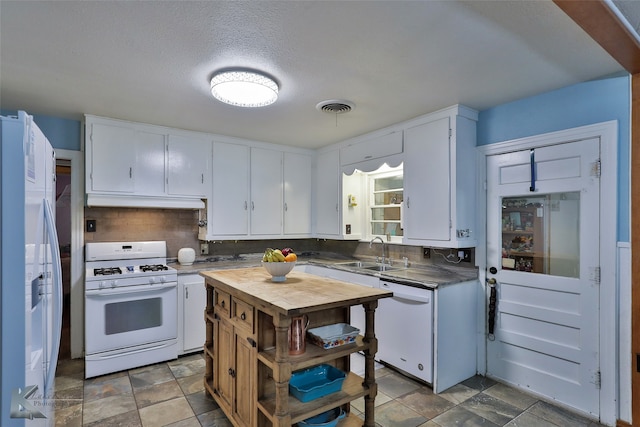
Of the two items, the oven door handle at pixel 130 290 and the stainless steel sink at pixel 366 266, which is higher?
the stainless steel sink at pixel 366 266

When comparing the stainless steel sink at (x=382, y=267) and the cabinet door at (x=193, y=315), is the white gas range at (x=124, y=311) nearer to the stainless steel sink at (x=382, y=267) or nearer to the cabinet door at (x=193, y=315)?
the cabinet door at (x=193, y=315)

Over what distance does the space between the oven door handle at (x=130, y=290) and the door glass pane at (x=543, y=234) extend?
3.12 meters

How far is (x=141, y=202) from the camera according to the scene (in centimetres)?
348

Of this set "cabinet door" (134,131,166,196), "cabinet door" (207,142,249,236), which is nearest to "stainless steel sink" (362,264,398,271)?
"cabinet door" (207,142,249,236)

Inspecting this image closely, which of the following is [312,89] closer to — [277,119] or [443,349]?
[277,119]

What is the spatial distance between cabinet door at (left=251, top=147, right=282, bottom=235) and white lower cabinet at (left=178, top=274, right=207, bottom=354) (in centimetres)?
102

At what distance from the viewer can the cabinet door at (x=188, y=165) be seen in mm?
3674

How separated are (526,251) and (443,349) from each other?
106cm

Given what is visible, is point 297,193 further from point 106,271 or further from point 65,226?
point 65,226

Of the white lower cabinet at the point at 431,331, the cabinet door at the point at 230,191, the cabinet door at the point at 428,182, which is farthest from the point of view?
the cabinet door at the point at 230,191

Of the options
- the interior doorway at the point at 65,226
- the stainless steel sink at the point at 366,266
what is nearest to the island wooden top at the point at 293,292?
the stainless steel sink at the point at 366,266

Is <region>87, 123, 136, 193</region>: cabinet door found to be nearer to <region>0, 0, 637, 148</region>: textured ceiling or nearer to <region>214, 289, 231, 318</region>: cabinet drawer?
<region>0, 0, 637, 148</region>: textured ceiling

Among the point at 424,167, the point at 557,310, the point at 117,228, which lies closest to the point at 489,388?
the point at 557,310

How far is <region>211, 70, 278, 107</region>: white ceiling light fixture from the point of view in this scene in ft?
7.30
